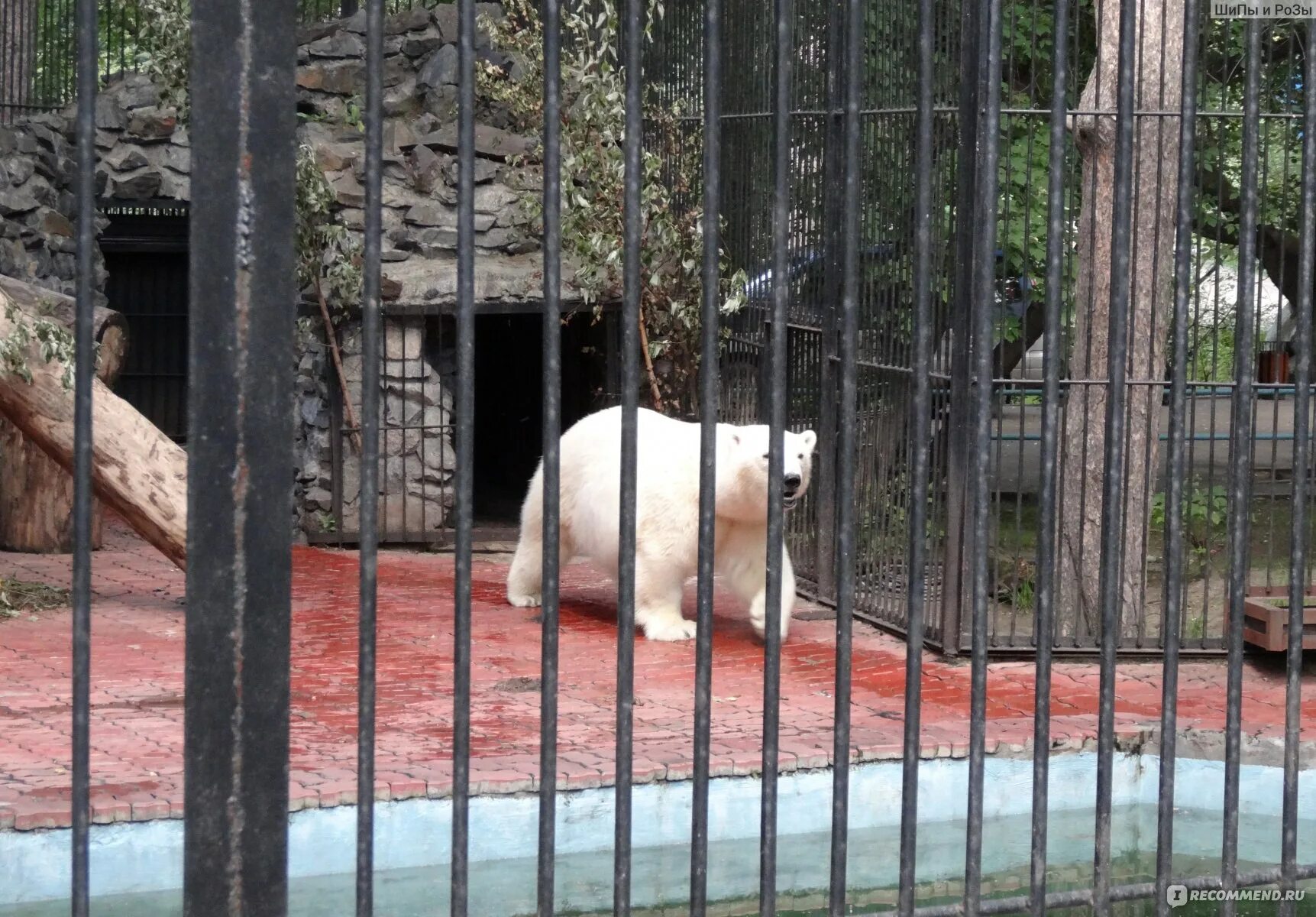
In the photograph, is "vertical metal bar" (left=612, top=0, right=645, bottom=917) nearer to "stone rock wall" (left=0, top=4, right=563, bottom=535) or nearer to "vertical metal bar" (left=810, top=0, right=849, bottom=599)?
"vertical metal bar" (left=810, top=0, right=849, bottom=599)

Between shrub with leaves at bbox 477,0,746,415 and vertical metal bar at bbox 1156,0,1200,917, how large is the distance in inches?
262

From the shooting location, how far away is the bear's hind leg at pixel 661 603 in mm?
7094

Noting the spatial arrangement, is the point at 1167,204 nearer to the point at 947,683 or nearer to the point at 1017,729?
the point at 947,683

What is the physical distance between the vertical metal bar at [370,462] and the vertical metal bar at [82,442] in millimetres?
295

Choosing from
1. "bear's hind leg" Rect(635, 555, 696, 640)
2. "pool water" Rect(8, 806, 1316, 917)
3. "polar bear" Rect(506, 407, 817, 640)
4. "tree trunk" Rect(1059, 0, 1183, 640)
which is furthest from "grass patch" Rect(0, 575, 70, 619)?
"tree trunk" Rect(1059, 0, 1183, 640)

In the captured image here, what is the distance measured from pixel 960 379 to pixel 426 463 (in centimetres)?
436

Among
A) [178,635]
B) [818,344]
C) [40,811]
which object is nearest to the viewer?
[40,811]

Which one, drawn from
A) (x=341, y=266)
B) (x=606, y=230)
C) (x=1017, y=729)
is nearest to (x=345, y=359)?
(x=341, y=266)

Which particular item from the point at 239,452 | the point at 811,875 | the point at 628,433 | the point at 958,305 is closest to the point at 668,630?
the point at 958,305

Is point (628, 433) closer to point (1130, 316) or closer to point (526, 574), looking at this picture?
point (1130, 316)

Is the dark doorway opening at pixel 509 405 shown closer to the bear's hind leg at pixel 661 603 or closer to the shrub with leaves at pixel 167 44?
the shrub with leaves at pixel 167 44

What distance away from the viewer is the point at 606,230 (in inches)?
370

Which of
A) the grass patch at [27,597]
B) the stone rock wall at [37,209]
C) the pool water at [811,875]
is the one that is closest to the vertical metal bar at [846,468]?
the pool water at [811,875]

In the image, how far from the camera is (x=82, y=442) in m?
1.65
